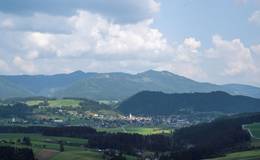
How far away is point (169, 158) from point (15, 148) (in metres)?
46.4

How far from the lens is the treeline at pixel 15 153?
169 meters

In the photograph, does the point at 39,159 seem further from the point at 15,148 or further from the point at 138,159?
the point at 138,159

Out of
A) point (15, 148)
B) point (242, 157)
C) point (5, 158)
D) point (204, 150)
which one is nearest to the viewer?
point (242, 157)

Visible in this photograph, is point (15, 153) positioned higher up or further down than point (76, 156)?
higher up

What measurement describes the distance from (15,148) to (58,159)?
2015 centimetres

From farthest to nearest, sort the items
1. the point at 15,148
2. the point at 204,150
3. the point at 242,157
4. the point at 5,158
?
the point at 204,150 → the point at 15,148 → the point at 5,158 → the point at 242,157

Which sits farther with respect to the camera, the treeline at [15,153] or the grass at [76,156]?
the treeline at [15,153]

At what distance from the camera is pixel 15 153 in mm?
173125

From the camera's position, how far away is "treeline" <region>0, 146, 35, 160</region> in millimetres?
168625

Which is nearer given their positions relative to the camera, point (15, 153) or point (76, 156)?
point (76, 156)

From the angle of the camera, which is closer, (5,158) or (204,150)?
(5,158)

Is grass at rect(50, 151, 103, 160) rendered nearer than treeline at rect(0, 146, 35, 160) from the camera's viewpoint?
Yes

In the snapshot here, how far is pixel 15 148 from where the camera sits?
17988cm

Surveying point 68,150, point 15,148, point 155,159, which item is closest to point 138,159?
point 155,159
